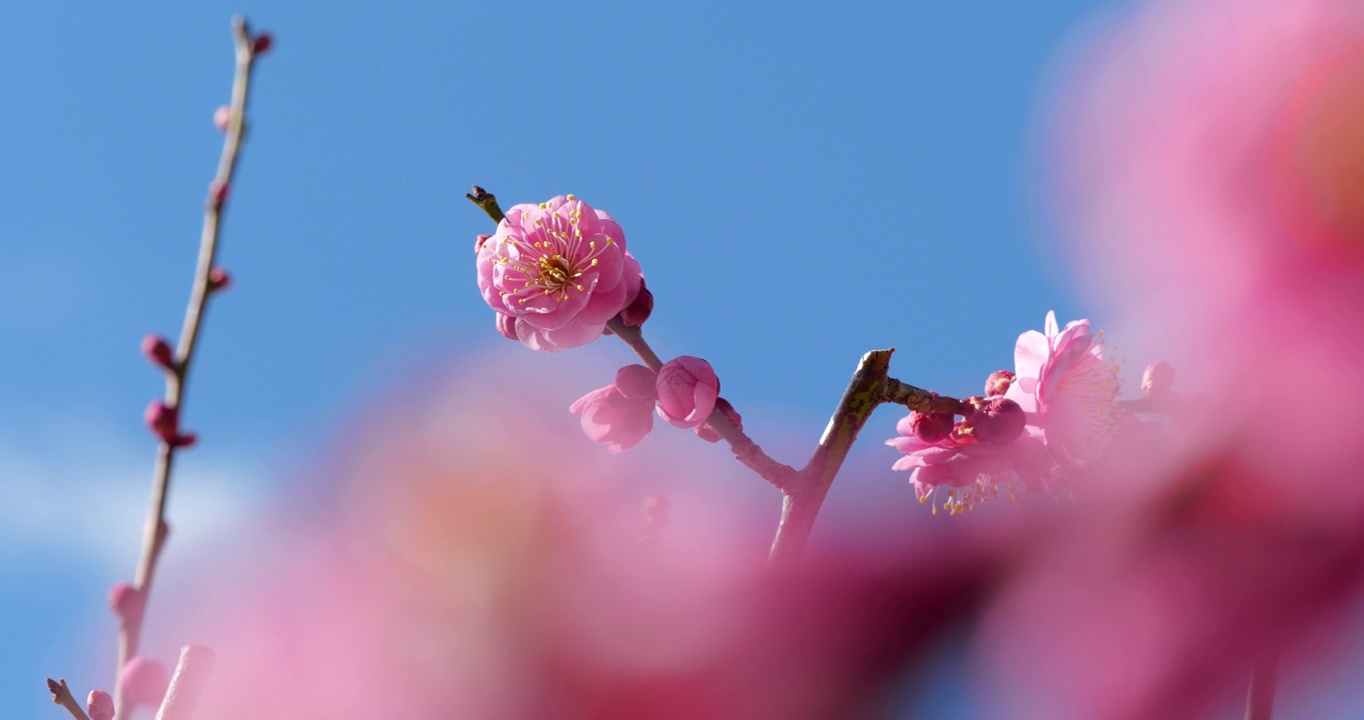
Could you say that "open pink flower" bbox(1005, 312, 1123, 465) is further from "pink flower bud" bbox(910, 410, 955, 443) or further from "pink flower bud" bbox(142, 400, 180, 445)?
"pink flower bud" bbox(142, 400, 180, 445)

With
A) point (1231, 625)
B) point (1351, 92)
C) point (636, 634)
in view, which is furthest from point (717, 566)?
point (1351, 92)

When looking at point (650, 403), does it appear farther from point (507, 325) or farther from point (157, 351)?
point (157, 351)

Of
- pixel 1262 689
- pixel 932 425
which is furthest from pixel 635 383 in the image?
pixel 1262 689

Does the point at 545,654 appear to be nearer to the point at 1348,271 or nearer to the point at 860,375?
the point at 860,375

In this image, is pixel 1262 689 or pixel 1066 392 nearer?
pixel 1262 689

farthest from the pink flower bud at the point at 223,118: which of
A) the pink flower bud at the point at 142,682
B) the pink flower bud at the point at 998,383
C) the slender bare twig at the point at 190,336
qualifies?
the pink flower bud at the point at 998,383

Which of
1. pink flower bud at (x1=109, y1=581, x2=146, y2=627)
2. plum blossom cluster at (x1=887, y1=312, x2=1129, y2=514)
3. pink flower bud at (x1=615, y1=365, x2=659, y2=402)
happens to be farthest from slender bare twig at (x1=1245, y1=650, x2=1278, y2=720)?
pink flower bud at (x1=109, y1=581, x2=146, y2=627)

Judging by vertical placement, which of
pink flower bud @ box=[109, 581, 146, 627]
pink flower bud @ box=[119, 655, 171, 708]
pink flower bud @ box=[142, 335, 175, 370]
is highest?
pink flower bud @ box=[142, 335, 175, 370]
